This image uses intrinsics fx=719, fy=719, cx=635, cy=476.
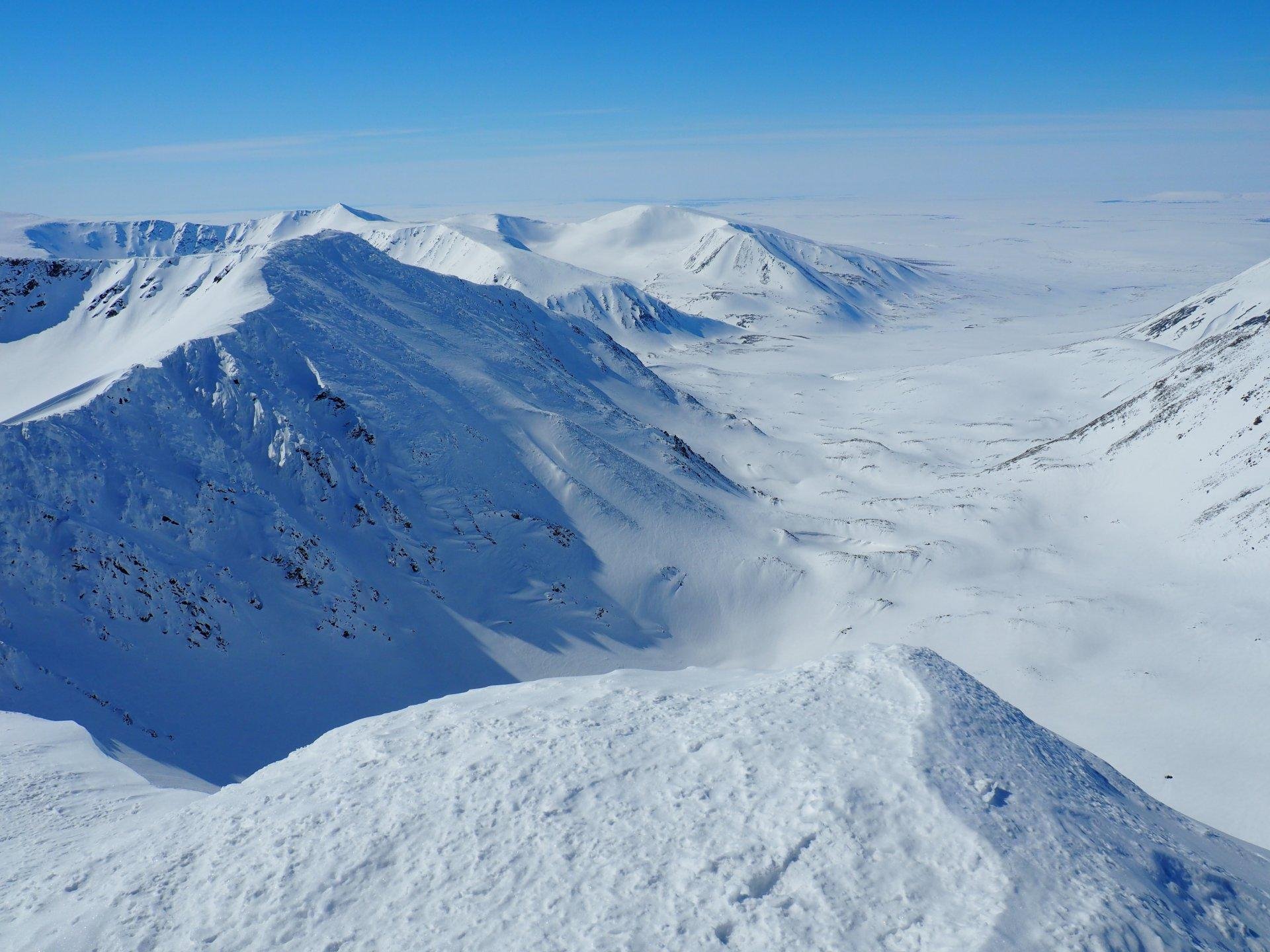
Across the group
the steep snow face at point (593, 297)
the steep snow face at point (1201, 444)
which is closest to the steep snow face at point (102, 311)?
the steep snow face at point (1201, 444)

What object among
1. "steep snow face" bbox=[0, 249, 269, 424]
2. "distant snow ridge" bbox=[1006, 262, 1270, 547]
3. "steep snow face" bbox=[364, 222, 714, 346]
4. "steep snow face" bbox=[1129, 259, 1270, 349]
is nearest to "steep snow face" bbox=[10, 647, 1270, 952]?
"distant snow ridge" bbox=[1006, 262, 1270, 547]

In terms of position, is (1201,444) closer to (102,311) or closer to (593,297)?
(102,311)

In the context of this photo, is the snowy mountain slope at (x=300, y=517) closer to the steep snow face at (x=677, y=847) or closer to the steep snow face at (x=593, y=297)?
the steep snow face at (x=677, y=847)

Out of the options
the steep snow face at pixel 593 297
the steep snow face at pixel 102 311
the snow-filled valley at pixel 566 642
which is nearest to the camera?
the snow-filled valley at pixel 566 642

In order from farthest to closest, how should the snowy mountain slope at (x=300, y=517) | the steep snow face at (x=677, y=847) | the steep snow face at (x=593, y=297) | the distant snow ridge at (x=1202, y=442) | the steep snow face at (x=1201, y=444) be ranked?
the steep snow face at (x=593, y=297), the distant snow ridge at (x=1202, y=442), the steep snow face at (x=1201, y=444), the snowy mountain slope at (x=300, y=517), the steep snow face at (x=677, y=847)

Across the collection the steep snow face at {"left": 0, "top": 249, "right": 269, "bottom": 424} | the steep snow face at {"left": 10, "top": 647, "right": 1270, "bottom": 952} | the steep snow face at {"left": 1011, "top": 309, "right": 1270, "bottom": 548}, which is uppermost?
the steep snow face at {"left": 0, "top": 249, "right": 269, "bottom": 424}

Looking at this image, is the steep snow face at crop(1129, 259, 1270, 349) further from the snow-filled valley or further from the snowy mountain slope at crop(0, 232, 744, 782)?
the snowy mountain slope at crop(0, 232, 744, 782)

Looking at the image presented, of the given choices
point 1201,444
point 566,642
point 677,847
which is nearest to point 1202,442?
point 1201,444

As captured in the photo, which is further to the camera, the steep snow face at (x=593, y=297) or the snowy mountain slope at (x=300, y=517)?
the steep snow face at (x=593, y=297)
